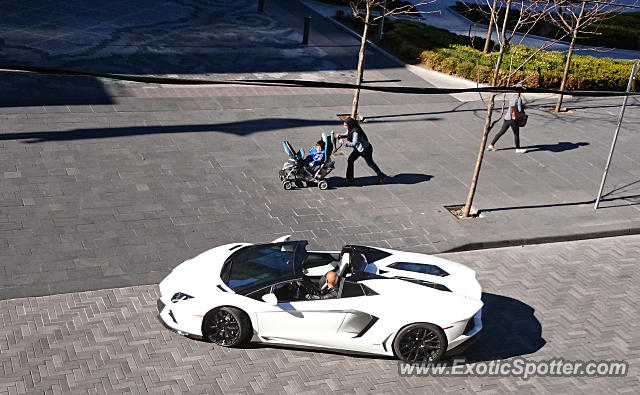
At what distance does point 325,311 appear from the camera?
1064cm

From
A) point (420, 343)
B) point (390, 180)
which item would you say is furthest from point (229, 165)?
point (420, 343)

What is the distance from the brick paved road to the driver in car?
0.83 meters

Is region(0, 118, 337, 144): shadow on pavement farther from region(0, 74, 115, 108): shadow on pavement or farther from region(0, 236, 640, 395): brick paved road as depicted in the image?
region(0, 236, 640, 395): brick paved road

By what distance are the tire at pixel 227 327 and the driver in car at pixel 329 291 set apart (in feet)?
2.90

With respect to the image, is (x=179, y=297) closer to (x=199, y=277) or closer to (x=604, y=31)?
(x=199, y=277)

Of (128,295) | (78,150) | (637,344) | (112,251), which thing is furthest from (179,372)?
(78,150)

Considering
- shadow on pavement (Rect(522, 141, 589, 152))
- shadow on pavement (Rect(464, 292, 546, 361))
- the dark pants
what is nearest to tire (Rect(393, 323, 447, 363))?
shadow on pavement (Rect(464, 292, 546, 361))

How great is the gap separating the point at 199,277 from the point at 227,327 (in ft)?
2.76

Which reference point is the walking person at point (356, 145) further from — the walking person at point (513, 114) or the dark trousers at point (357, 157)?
the walking person at point (513, 114)

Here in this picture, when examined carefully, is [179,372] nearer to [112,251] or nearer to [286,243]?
[286,243]

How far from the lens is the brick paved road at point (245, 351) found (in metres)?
10.2

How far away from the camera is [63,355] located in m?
10.4

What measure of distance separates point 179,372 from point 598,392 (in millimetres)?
5542

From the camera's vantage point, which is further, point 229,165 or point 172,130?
point 172,130
